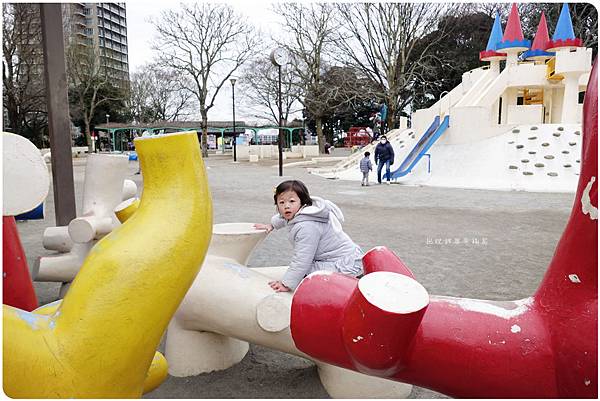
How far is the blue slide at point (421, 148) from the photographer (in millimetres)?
11383

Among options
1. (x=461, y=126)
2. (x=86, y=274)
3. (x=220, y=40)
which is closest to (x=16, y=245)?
(x=86, y=274)

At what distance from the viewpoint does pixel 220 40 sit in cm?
2391

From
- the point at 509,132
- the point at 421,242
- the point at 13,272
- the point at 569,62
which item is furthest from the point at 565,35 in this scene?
the point at 13,272

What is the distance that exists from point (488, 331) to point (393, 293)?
259 mm

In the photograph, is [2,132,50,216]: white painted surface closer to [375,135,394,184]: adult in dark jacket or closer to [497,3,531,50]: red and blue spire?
[375,135,394,184]: adult in dark jacket

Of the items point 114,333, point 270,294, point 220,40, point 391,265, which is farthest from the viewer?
point 220,40

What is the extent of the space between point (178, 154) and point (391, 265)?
0.59 metres

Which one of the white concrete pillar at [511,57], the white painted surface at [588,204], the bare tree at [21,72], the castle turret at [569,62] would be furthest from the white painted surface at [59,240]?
the white concrete pillar at [511,57]

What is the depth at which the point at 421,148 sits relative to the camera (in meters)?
11.9

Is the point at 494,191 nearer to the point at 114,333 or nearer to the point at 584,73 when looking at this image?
the point at 584,73

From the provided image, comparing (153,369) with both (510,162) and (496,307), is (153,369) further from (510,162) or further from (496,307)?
(510,162)

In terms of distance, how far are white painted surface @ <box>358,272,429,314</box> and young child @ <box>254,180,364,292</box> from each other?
112 cm

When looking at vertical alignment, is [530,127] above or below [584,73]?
below

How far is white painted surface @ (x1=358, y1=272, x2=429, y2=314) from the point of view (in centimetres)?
85
